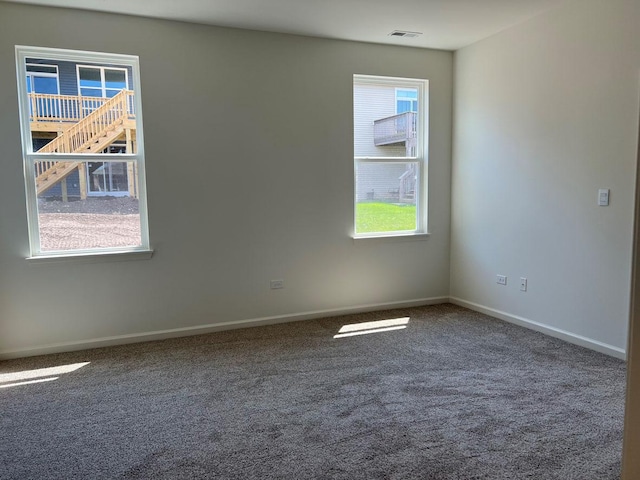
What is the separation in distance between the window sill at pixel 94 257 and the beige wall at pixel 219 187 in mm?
54

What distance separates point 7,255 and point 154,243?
1090 millimetres

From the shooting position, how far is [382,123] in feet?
15.4

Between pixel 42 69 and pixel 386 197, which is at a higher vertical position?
pixel 42 69

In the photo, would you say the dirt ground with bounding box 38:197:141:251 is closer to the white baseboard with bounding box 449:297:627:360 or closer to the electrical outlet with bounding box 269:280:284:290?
the electrical outlet with bounding box 269:280:284:290

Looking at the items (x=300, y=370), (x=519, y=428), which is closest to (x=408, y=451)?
(x=519, y=428)

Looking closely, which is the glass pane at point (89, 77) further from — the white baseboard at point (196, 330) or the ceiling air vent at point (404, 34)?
the ceiling air vent at point (404, 34)

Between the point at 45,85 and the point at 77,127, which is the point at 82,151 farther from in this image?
the point at 45,85

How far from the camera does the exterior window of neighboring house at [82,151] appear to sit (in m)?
3.59

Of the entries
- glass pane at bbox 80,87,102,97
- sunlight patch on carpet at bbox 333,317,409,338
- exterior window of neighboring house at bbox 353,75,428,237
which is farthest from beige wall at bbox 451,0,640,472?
glass pane at bbox 80,87,102,97

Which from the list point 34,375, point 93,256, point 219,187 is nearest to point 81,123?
point 93,256

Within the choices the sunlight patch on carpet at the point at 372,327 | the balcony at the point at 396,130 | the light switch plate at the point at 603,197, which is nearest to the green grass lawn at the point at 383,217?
the balcony at the point at 396,130

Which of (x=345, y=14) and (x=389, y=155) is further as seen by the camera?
(x=389, y=155)

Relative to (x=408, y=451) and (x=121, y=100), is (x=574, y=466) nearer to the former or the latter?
(x=408, y=451)

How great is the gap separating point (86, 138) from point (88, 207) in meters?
0.58
